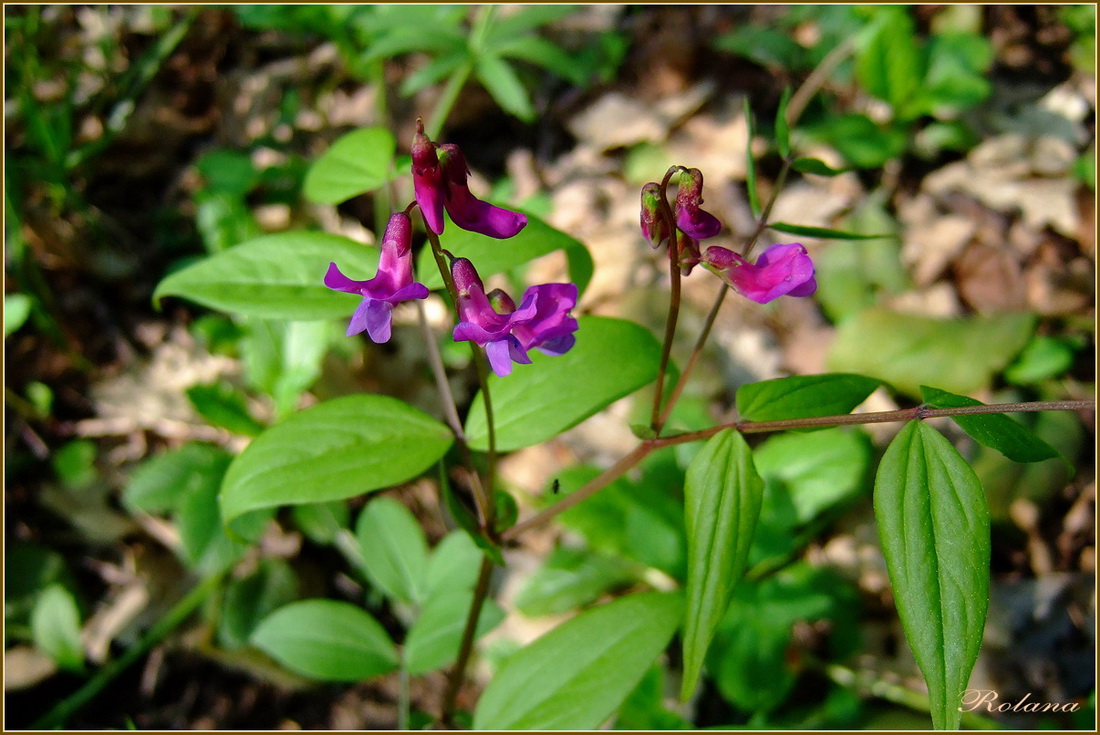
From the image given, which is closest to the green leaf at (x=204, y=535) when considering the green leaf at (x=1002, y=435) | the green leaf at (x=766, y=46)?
the green leaf at (x=1002, y=435)

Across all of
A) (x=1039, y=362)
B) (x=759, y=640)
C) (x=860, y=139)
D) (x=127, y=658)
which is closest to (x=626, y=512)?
(x=759, y=640)

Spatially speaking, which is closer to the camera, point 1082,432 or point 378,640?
point 378,640

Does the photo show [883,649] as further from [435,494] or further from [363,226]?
[363,226]

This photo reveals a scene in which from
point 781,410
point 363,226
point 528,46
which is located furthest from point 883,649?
point 363,226

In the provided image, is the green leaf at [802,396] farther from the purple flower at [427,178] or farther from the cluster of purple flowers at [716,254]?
the purple flower at [427,178]

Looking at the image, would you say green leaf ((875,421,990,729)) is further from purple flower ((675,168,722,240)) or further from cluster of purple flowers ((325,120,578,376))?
cluster of purple flowers ((325,120,578,376))

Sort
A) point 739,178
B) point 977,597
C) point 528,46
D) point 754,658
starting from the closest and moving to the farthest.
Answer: point 977,597
point 754,658
point 528,46
point 739,178
